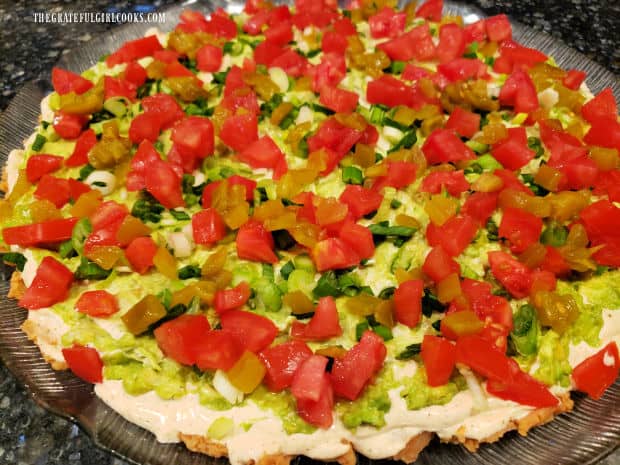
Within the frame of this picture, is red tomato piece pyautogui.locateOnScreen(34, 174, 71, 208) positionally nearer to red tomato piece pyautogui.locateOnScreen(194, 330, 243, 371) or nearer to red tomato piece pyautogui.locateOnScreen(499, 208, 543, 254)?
→ red tomato piece pyautogui.locateOnScreen(194, 330, 243, 371)

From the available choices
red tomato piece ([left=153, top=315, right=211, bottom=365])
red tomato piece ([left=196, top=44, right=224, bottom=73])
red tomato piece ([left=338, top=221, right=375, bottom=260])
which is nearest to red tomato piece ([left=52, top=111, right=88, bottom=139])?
red tomato piece ([left=196, top=44, right=224, bottom=73])

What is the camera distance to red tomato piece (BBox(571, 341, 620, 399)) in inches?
90.7

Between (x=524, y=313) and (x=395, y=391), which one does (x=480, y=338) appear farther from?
(x=395, y=391)

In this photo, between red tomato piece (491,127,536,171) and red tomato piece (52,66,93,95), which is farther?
red tomato piece (52,66,93,95)

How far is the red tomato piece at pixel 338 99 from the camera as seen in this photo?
338 cm

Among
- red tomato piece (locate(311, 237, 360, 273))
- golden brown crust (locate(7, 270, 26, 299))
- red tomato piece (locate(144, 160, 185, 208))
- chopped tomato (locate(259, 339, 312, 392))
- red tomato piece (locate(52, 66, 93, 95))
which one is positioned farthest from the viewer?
red tomato piece (locate(52, 66, 93, 95))

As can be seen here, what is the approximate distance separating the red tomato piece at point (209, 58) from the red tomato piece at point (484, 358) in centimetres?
259

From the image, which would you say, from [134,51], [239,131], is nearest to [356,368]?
[239,131]

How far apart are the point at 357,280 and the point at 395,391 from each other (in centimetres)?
57

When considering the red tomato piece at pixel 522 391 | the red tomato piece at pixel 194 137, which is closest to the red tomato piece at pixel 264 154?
the red tomato piece at pixel 194 137

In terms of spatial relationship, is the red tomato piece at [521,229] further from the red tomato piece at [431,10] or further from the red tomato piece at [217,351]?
the red tomato piece at [431,10]

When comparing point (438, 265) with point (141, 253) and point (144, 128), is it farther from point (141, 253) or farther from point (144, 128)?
point (144, 128)

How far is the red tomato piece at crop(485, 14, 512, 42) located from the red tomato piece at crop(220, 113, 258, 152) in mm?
2001

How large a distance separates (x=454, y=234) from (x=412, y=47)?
1.79m
